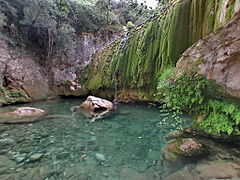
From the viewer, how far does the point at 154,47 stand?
6.45 meters

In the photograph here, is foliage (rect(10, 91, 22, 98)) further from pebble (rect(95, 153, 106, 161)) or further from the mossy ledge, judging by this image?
pebble (rect(95, 153, 106, 161))

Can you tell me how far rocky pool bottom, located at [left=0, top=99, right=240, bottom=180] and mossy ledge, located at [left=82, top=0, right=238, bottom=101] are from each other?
8.31 ft

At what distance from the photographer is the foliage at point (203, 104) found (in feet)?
Result: 8.70

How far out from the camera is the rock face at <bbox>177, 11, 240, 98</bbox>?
2.51 metres

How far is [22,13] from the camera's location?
34.7ft

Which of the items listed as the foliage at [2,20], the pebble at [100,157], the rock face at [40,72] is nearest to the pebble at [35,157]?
the pebble at [100,157]

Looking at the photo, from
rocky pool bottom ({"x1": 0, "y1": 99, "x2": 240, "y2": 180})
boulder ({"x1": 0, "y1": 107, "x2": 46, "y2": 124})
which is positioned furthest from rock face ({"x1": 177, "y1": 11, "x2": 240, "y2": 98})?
boulder ({"x1": 0, "y1": 107, "x2": 46, "y2": 124})

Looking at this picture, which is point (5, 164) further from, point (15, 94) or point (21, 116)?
point (15, 94)

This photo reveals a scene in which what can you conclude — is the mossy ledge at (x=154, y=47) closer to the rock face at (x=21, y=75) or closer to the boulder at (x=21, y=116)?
the rock face at (x=21, y=75)

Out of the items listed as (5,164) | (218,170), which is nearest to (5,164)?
(5,164)

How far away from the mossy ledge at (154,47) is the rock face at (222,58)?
0.60 meters

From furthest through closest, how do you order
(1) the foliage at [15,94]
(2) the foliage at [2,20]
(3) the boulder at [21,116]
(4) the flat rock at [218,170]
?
(2) the foliage at [2,20], (1) the foliage at [15,94], (3) the boulder at [21,116], (4) the flat rock at [218,170]

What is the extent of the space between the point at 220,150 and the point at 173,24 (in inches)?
175

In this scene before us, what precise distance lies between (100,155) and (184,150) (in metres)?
1.55
